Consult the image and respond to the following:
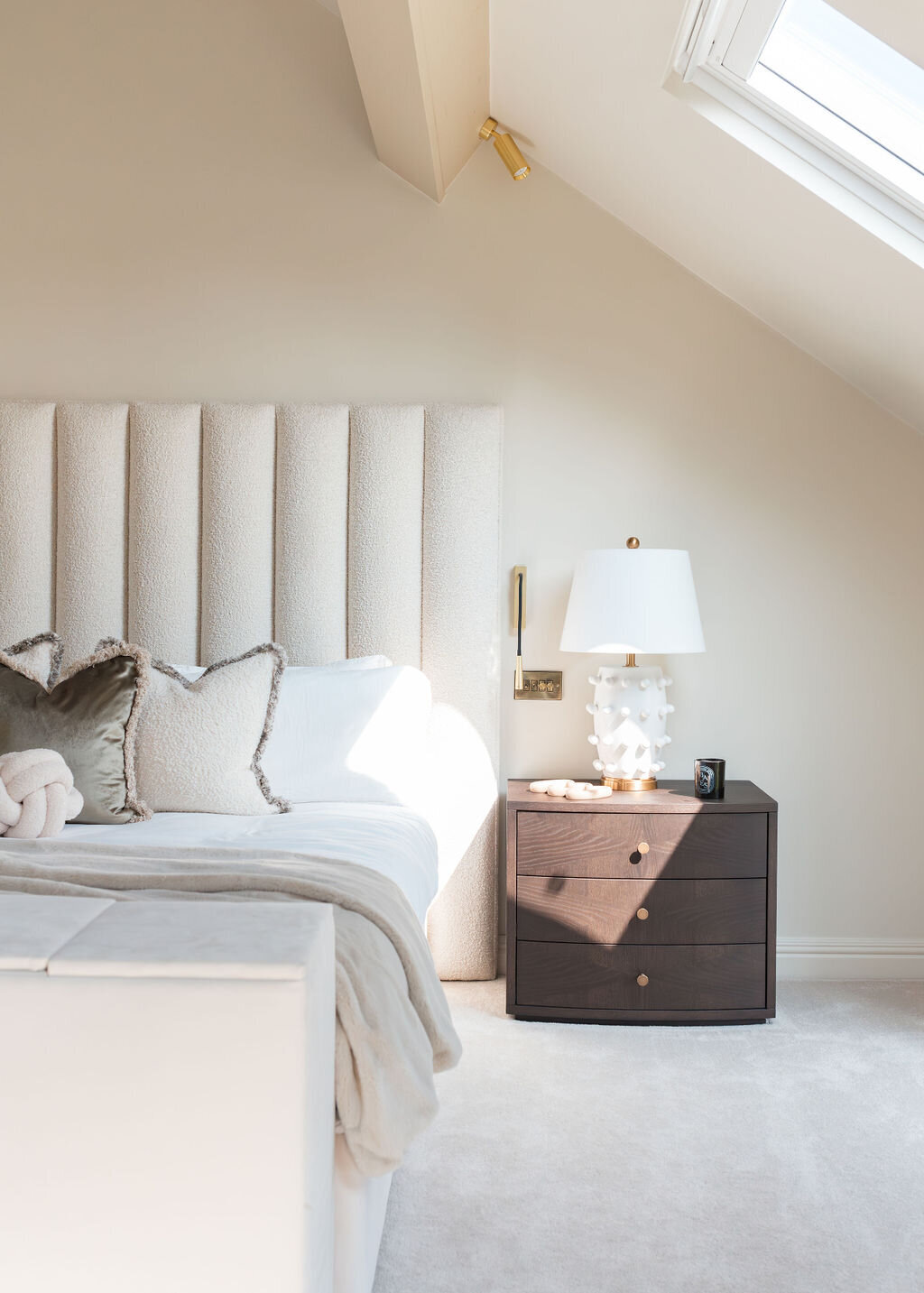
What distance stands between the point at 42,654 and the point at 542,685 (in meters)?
1.36

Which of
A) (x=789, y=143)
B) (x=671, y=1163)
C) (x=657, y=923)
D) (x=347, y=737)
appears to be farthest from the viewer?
(x=657, y=923)

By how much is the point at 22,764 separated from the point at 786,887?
2.12 m

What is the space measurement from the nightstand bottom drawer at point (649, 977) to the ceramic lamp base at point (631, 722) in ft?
1.44

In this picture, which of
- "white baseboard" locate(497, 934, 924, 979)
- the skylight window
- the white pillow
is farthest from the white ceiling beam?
"white baseboard" locate(497, 934, 924, 979)

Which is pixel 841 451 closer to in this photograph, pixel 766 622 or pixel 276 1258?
pixel 766 622

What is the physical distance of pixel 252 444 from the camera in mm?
2932

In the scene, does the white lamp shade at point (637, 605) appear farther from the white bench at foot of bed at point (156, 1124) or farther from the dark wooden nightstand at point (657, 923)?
the white bench at foot of bed at point (156, 1124)

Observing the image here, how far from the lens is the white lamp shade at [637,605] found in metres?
2.68

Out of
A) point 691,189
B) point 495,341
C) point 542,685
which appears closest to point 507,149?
point 495,341

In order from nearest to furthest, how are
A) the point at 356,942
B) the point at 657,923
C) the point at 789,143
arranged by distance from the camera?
1. the point at 356,942
2. the point at 789,143
3. the point at 657,923

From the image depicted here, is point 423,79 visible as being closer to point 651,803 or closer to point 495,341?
point 495,341

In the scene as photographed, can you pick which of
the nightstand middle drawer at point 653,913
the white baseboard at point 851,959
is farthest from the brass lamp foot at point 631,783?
the white baseboard at point 851,959

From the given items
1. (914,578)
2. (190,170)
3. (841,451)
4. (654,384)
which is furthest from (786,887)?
(190,170)

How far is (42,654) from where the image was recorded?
2.58m
